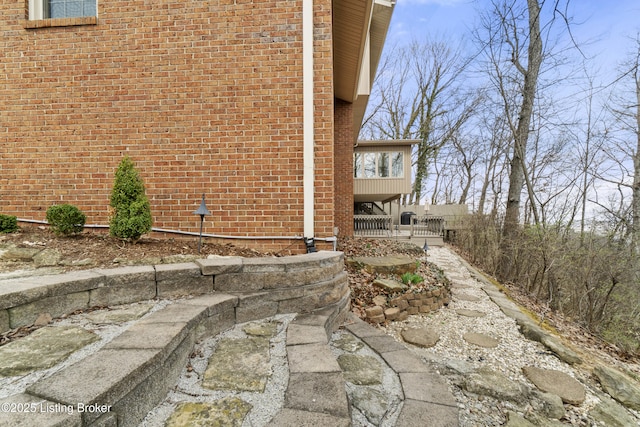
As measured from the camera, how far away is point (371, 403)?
1669 millimetres

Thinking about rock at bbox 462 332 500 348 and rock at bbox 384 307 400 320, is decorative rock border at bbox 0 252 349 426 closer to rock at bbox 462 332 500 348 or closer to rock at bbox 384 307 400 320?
rock at bbox 384 307 400 320

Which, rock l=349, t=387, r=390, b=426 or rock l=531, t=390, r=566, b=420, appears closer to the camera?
rock l=349, t=387, r=390, b=426

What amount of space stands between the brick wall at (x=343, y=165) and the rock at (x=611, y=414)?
6328mm

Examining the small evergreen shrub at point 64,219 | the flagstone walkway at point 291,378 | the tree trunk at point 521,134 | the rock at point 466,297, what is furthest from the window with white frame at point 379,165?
the small evergreen shrub at point 64,219

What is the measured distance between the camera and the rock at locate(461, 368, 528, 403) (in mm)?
2184

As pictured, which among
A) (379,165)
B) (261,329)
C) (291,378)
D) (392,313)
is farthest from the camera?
(379,165)

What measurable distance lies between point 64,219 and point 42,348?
237cm

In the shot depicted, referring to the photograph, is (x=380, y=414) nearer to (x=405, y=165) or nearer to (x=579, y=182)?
(x=579, y=182)

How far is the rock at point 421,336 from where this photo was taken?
3.15 meters

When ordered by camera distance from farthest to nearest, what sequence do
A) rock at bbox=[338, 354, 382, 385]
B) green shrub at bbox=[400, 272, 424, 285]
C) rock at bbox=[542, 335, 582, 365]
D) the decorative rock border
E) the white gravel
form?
green shrub at bbox=[400, 272, 424, 285] → rock at bbox=[542, 335, 582, 365] → the white gravel → rock at bbox=[338, 354, 382, 385] → the decorative rock border

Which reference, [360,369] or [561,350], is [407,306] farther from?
[360,369]

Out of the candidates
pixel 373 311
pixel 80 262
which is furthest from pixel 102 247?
pixel 373 311

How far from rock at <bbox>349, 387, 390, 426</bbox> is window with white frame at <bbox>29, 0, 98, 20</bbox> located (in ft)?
17.2

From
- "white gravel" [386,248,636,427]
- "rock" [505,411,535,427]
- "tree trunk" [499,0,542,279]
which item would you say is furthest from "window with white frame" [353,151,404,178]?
"rock" [505,411,535,427]
